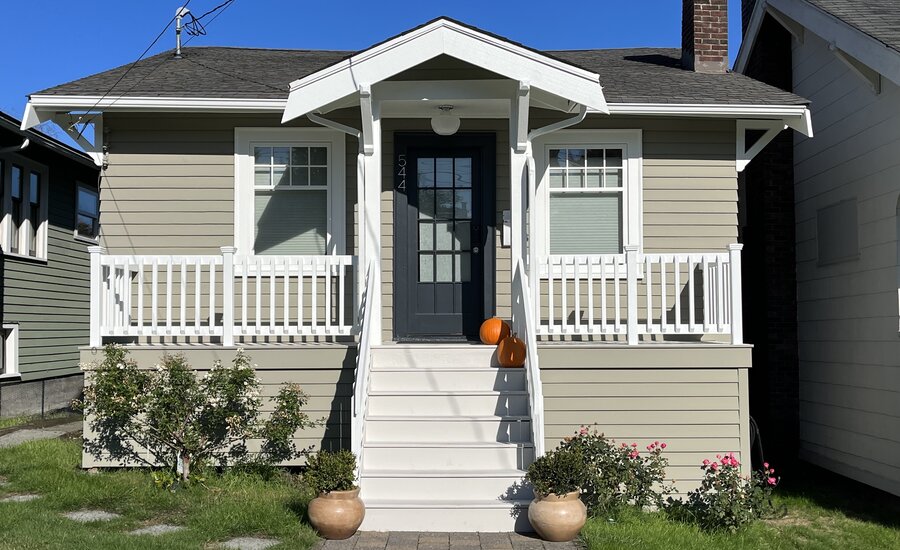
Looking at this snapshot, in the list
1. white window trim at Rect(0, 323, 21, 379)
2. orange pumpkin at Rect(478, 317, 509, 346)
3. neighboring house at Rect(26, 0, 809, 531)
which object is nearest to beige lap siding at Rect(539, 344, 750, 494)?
neighboring house at Rect(26, 0, 809, 531)

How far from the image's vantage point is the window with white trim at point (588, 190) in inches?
335

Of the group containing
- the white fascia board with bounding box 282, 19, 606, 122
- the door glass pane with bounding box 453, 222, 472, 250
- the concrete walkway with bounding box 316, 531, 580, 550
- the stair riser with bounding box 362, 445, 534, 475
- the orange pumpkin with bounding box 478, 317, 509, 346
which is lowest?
the concrete walkway with bounding box 316, 531, 580, 550

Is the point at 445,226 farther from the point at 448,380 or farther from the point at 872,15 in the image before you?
the point at 872,15

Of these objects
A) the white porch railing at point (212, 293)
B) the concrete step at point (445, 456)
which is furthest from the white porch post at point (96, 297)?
the concrete step at point (445, 456)

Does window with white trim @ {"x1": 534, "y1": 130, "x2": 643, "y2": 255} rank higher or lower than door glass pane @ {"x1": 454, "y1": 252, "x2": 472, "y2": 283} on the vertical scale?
higher

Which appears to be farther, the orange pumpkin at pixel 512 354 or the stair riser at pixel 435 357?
the stair riser at pixel 435 357

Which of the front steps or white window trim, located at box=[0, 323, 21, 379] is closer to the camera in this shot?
the front steps

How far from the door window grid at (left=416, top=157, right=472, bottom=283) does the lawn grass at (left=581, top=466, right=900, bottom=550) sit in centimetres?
321

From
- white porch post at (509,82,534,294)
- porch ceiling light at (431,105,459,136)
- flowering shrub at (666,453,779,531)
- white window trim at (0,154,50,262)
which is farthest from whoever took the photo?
white window trim at (0,154,50,262)

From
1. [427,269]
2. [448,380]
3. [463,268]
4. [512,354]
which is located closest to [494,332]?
[512,354]

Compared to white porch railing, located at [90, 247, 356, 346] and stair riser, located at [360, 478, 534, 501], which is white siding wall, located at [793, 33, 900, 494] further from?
white porch railing, located at [90, 247, 356, 346]

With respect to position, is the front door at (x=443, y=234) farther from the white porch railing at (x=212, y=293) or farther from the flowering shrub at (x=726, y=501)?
the flowering shrub at (x=726, y=501)

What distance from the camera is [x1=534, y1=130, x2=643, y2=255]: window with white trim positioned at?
335 inches

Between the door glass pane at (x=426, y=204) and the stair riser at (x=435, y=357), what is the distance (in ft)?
5.98
